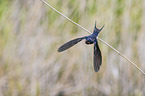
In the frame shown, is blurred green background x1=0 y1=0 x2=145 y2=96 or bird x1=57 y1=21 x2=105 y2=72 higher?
bird x1=57 y1=21 x2=105 y2=72

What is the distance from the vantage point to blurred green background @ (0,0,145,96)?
168 cm

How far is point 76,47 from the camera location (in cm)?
183

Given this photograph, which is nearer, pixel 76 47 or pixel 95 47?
pixel 95 47

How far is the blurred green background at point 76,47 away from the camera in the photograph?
1684 millimetres

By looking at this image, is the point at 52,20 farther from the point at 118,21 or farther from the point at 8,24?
the point at 118,21

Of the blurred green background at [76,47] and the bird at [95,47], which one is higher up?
the bird at [95,47]

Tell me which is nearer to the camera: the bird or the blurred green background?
the bird

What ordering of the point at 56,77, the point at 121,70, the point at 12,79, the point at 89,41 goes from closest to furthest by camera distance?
1. the point at 89,41
2. the point at 12,79
3. the point at 121,70
4. the point at 56,77

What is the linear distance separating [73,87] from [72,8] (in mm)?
699

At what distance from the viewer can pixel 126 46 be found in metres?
1.77

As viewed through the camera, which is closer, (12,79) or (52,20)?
(12,79)

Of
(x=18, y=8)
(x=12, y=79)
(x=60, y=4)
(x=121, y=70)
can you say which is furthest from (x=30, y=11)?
(x=121, y=70)

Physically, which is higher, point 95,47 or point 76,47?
point 95,47

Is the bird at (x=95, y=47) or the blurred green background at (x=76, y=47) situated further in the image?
the blurred green background at (x=76, y=47)
